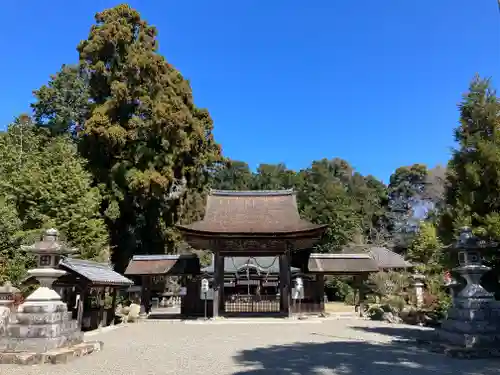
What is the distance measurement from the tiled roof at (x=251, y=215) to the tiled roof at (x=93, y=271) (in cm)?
326

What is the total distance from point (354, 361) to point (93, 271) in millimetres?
9130

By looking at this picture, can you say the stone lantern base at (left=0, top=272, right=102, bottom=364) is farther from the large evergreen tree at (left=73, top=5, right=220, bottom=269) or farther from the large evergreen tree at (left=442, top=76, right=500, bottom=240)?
the large evergreen tree at (left=73, top=5, right=220, bottom=269)

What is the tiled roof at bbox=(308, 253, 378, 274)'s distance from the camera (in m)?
19.3

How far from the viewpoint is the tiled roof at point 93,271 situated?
37.9 ft

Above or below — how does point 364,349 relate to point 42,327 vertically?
below

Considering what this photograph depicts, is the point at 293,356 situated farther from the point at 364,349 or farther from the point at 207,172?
the point at 207,172

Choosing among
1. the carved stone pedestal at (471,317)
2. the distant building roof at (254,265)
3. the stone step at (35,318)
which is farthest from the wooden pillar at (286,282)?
the stone step at (35,318)

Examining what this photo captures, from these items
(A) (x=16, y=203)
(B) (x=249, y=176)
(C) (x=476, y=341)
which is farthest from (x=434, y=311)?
(B) (x=249, y=176)

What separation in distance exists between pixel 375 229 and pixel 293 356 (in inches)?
1656

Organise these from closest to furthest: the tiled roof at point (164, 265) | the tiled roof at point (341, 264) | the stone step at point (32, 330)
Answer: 1. the stone step at point (32, 330)
2. the tiled roof at point (164, 265)
3. the tiled roof at point (341, 264)

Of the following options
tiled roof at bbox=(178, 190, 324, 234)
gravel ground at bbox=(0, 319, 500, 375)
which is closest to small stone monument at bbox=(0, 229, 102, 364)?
gravel ground at bbox=(0, 319, 500, 375)

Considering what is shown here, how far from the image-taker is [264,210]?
19.1 m

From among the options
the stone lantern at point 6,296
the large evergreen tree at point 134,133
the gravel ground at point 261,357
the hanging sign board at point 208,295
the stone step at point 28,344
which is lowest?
the gravel ground at point 261,357

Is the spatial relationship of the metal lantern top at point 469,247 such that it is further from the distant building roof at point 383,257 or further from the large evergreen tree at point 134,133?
the distant building roof at point 383,257
